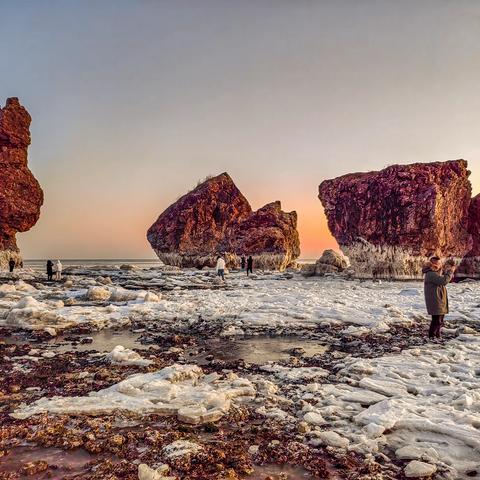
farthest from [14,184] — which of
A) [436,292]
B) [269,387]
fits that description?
[269,387]

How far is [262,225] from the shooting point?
2463 inches

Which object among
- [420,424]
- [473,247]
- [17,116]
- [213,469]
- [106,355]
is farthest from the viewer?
[17,116]

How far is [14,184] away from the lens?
159 ft

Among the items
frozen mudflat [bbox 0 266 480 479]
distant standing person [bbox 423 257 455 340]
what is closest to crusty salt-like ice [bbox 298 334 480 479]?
frozen mudflat [bbox 0 266 480 479]

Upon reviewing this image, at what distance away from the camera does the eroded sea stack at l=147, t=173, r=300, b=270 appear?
6159 cm

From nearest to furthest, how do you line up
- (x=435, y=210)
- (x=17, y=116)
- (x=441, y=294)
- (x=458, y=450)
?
(x=458, y=450) < (x=441, y=294) < (x=435, y=210) < (x=17, y=116)

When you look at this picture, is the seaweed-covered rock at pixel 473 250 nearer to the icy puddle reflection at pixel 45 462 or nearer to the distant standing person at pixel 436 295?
the distant standing person at pixel 436 295

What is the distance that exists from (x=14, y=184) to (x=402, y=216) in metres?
45.7

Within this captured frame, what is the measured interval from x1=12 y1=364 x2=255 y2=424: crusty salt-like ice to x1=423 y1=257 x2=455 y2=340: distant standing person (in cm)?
570

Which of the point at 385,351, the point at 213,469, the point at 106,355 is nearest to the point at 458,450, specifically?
the point at 213,469

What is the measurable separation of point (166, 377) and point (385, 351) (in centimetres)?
443

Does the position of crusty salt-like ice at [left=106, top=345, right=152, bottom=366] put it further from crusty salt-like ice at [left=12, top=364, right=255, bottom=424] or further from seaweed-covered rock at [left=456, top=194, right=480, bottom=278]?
seaweed-covered rock at [left=456, top=194, right=480, bottom=278]

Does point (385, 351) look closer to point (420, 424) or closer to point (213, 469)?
point (420, 424)

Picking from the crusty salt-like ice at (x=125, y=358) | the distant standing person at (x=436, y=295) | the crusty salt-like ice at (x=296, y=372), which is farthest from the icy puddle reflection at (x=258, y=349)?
the distant standing person at (x=436, y=295)
